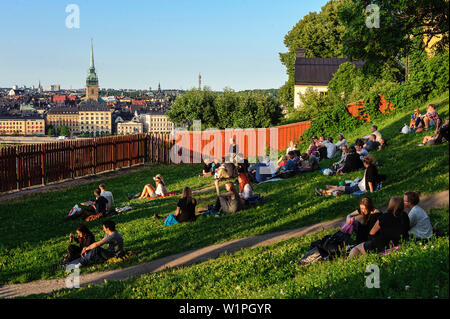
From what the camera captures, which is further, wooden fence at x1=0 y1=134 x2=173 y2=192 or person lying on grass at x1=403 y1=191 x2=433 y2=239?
wooden fence at x1=0 y1=134 x2=173 y2=192

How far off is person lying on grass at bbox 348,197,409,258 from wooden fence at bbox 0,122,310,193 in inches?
619

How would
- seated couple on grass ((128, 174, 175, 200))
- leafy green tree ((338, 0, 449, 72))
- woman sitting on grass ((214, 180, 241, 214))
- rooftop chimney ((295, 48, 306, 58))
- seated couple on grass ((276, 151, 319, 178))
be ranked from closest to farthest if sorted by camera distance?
woman sitting on grass ((214, 180, 241, 214)) → seated couple on grass ((276, 151, 319, 178)) → seated couple on grass ((128, 174, 175, 200)) → leafy green tree ((338, 0, 449, 72)) → rooftop chimney ((295, 48, 306, 58))

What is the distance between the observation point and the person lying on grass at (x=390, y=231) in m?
7.14

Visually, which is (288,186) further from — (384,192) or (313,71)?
(313,71)

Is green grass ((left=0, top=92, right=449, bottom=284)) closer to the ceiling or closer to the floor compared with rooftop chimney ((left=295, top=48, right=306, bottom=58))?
closer to the floor

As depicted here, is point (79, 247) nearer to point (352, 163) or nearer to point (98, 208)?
point (98, 208)

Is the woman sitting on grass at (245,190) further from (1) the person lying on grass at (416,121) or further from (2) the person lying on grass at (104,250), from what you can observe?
(1) the person lying on grass at (416,121)

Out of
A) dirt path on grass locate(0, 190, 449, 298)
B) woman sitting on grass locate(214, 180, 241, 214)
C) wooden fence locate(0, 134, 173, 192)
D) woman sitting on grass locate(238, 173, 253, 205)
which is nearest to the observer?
dirt path on grass locate(0, 190, 449, 298)

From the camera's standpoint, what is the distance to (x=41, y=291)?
8273 mm

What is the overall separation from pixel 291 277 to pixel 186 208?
5.23m

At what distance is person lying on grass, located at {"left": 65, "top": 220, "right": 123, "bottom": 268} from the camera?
9.71 meters

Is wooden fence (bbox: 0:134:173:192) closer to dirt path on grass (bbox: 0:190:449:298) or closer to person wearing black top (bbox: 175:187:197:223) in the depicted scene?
person wearing black top (bbox: 175:187:197:223)

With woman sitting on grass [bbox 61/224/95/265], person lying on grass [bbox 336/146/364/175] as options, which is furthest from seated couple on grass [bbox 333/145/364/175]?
woman sitting on grass [bbox 61/224/95/265]
